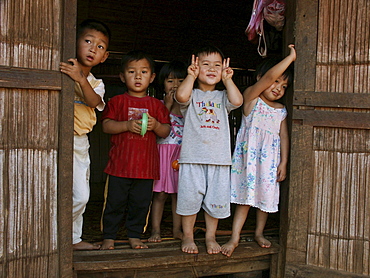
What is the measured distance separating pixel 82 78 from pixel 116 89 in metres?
3.46

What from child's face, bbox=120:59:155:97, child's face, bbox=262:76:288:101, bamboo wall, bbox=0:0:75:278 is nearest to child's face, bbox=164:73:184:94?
child's face, bbox=120:59:155:97

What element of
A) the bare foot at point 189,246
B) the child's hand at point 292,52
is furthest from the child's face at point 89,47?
the bare foot at point 189,246

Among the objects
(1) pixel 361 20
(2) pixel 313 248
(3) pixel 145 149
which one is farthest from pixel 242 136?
(1) pixel 361 20

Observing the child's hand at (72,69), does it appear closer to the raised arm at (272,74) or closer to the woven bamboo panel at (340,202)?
the raised arm at (272,74)

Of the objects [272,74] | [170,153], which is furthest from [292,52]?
[170,153]

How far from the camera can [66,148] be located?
2545mm

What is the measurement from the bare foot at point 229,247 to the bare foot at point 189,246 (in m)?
0.23

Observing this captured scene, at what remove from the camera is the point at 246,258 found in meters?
3.02

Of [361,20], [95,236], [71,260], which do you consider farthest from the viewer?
[95,236]

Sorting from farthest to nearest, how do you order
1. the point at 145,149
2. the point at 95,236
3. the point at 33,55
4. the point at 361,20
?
the point at 95,236
the point at 145,149
the point at 361,20
the point at 33,55

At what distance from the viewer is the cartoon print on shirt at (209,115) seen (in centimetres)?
293

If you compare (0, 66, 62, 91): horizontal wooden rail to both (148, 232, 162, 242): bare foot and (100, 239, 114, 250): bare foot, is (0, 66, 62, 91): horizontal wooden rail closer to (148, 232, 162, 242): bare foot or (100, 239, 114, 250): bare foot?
(100, 239, 114, 250): bare foot

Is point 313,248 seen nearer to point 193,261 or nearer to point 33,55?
point 193,261

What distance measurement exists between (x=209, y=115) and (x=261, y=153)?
0.54m
